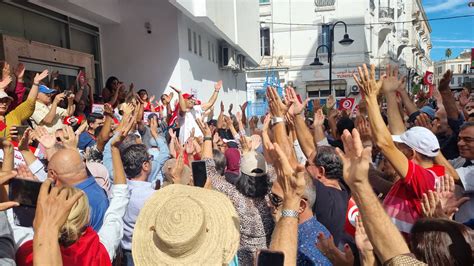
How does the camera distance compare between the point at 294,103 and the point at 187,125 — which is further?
the point at 187,125

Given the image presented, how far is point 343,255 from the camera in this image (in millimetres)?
2420

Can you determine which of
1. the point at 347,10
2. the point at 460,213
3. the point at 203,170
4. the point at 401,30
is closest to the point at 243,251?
the point at 203,170

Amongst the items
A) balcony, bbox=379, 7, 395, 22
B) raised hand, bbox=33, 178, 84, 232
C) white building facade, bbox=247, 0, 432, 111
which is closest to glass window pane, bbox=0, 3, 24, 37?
raised hand, bbox=33, 178, 84, 232

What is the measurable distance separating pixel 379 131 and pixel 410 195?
50 cm

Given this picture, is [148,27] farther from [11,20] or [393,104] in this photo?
[393,104]

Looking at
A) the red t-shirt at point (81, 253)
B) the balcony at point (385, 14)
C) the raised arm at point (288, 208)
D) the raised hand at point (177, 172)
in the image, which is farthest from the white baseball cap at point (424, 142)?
the balcony at point (385, 14)

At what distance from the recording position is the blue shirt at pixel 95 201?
2.90 metres

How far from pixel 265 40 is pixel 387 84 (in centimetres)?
3425

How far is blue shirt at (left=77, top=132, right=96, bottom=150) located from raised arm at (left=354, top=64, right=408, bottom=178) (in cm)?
406

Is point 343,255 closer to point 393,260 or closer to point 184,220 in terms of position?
point 393,260

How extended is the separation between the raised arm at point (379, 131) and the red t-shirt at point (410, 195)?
0.25ft

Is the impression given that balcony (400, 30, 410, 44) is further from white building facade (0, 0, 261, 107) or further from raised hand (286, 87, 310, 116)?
raised hand (286, 87, 310, 116)

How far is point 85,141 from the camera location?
18.8 feet

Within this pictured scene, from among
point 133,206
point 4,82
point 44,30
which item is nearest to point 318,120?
point 133,206
